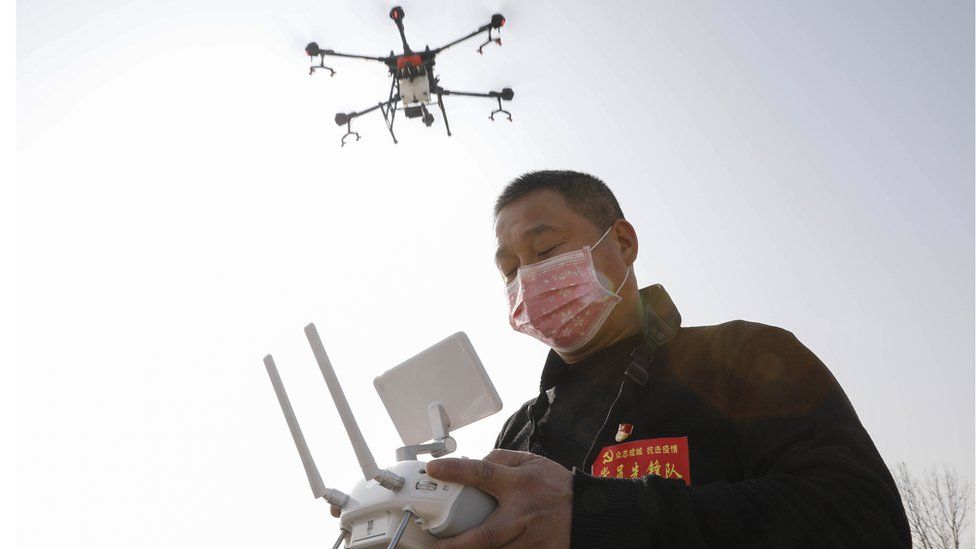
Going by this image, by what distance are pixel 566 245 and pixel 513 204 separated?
326 mm

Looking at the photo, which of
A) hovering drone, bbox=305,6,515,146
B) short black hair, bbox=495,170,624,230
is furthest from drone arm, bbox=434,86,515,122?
short black hair, bbox=495,170,624,230

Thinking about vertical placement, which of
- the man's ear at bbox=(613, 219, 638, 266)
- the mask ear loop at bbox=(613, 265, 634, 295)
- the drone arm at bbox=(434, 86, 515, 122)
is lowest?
the mask ear loop at bbox=(613, 265, 634, 295)

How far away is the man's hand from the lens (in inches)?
52.4

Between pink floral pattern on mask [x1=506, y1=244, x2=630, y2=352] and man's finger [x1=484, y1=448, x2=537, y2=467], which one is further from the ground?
pink floral pattern on mask [x1=506, y1=244, x2=630, y2=352]

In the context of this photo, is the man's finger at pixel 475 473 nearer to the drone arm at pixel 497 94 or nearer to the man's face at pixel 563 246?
the man's face at pixel 563 246

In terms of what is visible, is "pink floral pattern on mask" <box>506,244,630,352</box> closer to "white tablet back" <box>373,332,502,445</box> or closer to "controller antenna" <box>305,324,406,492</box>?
"white tablet back" <box>373,332,502,445</box>

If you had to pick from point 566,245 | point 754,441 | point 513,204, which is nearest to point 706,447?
point 754,441

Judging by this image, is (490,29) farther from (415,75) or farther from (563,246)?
(563,246)

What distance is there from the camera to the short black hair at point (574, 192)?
3.14 metres

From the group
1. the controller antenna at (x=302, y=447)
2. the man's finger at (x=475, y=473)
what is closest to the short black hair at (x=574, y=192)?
the controller antenna at (x=302, y=447)

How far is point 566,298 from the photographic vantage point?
2947 millimetres

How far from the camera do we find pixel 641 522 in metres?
1.44

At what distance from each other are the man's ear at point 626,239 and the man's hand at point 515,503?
1865 millimetres

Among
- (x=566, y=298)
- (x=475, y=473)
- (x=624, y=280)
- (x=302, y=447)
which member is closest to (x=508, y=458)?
(x=475, y=473)
